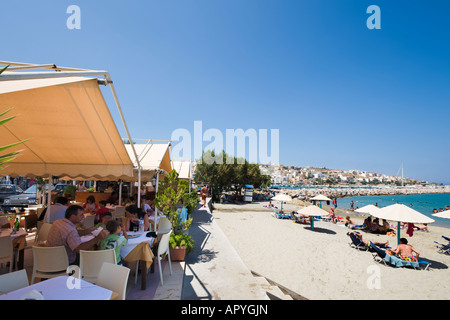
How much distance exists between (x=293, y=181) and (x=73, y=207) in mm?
189938

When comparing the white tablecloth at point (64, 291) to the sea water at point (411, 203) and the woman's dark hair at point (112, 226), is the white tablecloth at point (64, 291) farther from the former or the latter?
the sea water at point (411, 203)

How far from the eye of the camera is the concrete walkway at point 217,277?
4.08 metres

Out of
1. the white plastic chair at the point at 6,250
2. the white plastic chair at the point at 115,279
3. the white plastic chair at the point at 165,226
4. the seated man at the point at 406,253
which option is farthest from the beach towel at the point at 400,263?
the white plastic chair at the point at 6,250

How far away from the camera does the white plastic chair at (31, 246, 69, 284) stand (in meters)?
3.42

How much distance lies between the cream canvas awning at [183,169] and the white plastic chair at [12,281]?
14.9 meters

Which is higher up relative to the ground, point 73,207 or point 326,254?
point 73,207

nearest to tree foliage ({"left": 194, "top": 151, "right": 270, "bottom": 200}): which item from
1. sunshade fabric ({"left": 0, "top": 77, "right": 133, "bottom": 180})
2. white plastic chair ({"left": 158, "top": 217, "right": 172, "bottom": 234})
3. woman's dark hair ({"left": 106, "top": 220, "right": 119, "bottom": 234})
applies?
white plastic chair ({"left": 158, "top": 217, "right": 172, "bottom": 234})

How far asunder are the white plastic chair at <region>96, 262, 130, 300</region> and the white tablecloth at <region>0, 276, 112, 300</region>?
0.79ft

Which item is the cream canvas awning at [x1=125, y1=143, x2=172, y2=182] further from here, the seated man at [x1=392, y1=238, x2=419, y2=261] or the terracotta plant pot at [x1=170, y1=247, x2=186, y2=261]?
the seated man at [x1=392, y1=238, x2=419, y2=261]

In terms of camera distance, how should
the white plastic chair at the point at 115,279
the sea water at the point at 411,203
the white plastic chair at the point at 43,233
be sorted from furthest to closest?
the sea water at the point at 411,203, the white plastic chair at the point at 43,233, the white plastic chair at the point at 115,279
